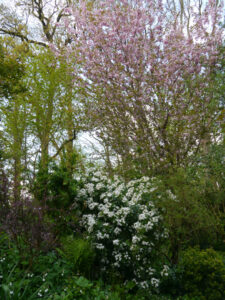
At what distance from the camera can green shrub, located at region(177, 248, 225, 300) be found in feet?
13.6

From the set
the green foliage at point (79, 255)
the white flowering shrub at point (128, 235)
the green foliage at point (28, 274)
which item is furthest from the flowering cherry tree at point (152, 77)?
the green foliage at point (28, 274)

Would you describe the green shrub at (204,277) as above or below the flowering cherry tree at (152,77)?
below

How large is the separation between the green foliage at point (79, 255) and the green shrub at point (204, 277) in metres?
1.60

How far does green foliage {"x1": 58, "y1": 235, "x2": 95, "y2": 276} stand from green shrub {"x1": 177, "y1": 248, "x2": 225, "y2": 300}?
1.60m

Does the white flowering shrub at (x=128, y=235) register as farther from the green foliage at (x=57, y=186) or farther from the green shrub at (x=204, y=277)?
the green shrub at (x=204, y=277)

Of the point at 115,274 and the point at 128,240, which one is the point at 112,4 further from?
the point at 115,274

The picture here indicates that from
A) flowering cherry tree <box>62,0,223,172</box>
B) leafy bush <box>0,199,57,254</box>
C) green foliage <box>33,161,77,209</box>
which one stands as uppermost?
flowering cherry tree <box>62,0,223,172</box>

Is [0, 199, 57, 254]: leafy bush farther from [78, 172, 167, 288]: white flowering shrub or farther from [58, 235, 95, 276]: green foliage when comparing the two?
[78, 172, 167, 288]: white flowering shrub

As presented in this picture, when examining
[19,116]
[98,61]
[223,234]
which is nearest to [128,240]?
[223,234]

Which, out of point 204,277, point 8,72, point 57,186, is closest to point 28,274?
point 57,186

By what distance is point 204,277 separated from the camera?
13.9 feet

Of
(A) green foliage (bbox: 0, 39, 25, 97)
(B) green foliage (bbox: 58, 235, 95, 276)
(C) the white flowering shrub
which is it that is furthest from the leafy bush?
(A) green foliage (bbox: 0, 39, 25, 97)

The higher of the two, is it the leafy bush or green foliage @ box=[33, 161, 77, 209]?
green foliage @ box=[33, 161, 77, 209]

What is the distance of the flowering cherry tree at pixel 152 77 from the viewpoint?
6988 mm
